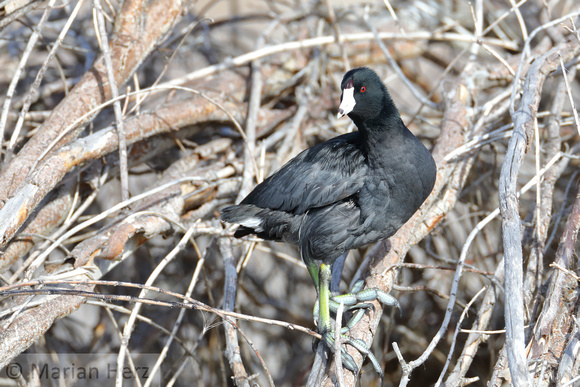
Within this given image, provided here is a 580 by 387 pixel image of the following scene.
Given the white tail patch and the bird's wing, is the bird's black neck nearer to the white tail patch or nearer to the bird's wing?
the bird's wing

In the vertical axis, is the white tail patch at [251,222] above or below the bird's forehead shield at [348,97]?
below

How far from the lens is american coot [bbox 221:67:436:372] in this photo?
2.20 m

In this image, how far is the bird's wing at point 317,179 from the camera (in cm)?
228

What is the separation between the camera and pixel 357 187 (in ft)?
7.40

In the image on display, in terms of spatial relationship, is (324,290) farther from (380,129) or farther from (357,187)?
(380,129)

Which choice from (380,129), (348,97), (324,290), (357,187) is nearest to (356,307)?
(324,290)

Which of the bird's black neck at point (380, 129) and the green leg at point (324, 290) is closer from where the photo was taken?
the bird's black neck at point (380, 129)

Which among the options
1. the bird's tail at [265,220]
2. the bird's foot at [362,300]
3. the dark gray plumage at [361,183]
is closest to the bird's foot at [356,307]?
the bird's foot at [362,300]

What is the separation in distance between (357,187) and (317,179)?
0.62ft

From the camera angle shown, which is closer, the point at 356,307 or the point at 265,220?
the point at 356,307

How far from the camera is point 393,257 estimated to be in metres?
2.48

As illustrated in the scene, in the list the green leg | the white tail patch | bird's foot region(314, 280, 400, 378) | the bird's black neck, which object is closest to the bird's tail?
the white tail patch

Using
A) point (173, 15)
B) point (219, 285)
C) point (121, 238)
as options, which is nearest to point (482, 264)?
point (219, 285)

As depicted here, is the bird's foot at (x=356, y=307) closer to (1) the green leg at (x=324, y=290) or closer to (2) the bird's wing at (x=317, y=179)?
(1) the green leg at (x=324, y=290)
